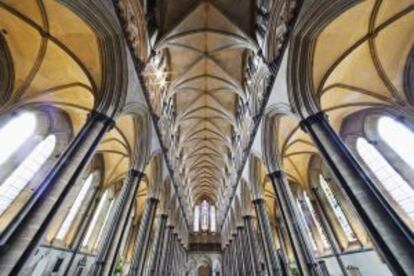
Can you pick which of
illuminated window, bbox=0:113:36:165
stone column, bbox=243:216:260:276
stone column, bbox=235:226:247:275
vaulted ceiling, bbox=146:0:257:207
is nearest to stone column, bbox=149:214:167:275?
vaulted ceiling, bbox=146:0:257:207

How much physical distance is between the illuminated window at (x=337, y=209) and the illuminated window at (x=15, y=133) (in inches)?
636

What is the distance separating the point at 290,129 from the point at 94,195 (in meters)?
13.0

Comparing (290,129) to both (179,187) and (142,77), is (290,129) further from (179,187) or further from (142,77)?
(179,187)

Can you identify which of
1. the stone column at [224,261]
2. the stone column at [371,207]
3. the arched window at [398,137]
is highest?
the arched window at [398,137]

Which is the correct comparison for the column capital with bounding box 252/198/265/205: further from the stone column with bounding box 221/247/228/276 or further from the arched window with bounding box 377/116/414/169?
the stone column with bounding box 221/247/228/276

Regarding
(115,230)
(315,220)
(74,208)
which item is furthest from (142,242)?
(315,220)

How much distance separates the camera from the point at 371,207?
14.6ft

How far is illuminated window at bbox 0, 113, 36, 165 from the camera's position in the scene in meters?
8.84

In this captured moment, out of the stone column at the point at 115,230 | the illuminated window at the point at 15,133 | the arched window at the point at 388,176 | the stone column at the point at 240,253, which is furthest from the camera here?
the stone column at the point at 240,253

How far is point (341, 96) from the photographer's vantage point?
916 centimetres

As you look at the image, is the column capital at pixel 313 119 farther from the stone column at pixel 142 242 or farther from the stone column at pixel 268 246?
the stone column at pixel 142 242

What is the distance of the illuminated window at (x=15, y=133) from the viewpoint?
8.84 m

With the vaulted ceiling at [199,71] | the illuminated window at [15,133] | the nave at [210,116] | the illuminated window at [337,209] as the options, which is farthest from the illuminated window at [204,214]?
the illuminated window at [15,133]

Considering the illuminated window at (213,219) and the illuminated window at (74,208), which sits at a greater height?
the illuminated window at (213,219)
